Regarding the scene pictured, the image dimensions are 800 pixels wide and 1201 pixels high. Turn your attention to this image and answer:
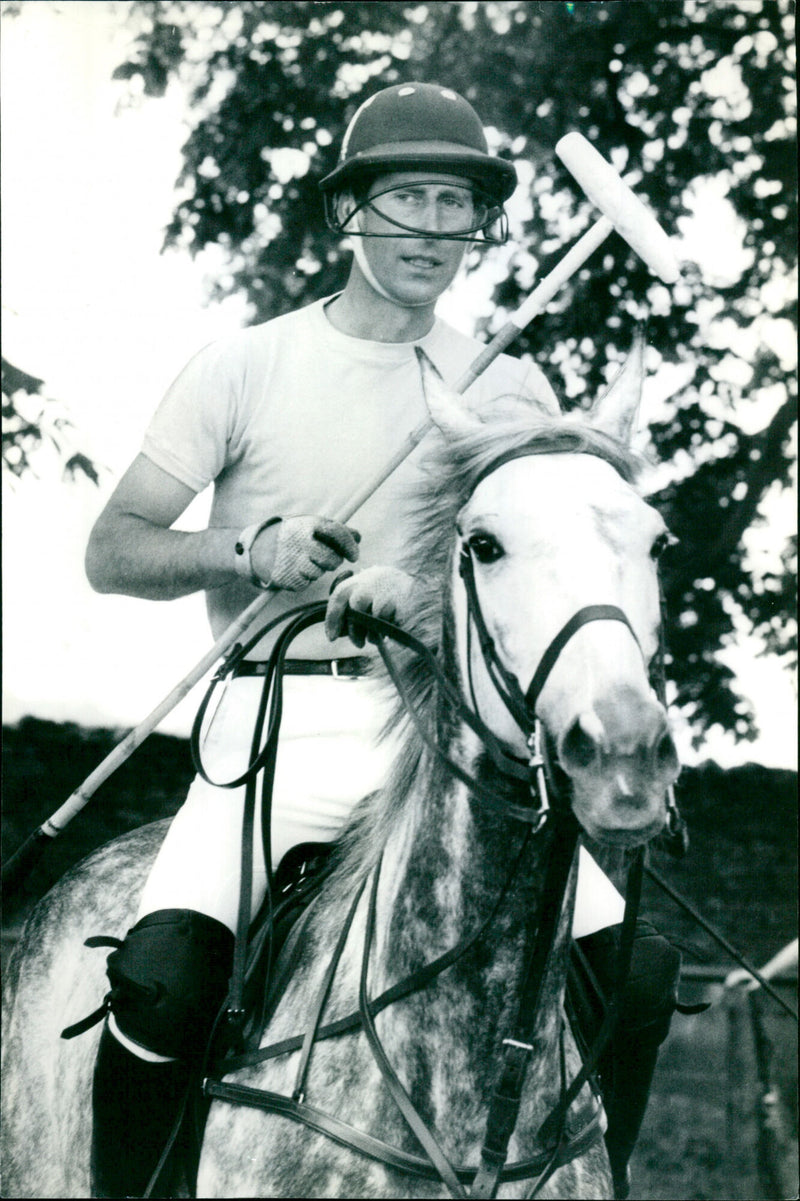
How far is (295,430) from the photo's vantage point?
2.62m

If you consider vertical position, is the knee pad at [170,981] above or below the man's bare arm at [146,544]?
below

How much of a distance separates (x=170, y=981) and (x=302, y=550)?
766 millimetres

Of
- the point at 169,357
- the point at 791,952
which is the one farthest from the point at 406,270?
the point at 791,952

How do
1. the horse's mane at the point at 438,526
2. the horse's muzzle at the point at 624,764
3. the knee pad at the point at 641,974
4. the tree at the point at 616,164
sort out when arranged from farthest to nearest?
the tree at the point at 616,164 → the knee pad at the point at 641,974 → the horse's mane at the point at 438,526 → the horse's muzzle at the point at 624,764

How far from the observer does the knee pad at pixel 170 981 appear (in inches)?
78.6

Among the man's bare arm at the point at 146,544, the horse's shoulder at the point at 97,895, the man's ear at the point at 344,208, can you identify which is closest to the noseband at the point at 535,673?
the man's bare arm at the point at 146,544

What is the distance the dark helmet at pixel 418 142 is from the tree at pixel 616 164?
25 cm

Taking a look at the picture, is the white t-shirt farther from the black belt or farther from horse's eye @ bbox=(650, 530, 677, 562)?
horse's eye @ bbox=(650, 530, 677, 562)

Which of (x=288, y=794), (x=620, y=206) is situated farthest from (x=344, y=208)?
(x=288, y=794)

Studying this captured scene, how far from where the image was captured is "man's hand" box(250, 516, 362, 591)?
223 centimetres

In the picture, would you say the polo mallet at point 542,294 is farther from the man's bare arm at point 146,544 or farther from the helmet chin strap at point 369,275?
the helmet chin strap at point 369,275

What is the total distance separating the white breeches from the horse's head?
0.44 meters

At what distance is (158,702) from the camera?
8.87 feet

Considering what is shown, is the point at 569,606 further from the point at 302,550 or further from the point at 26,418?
the point at 26,418
